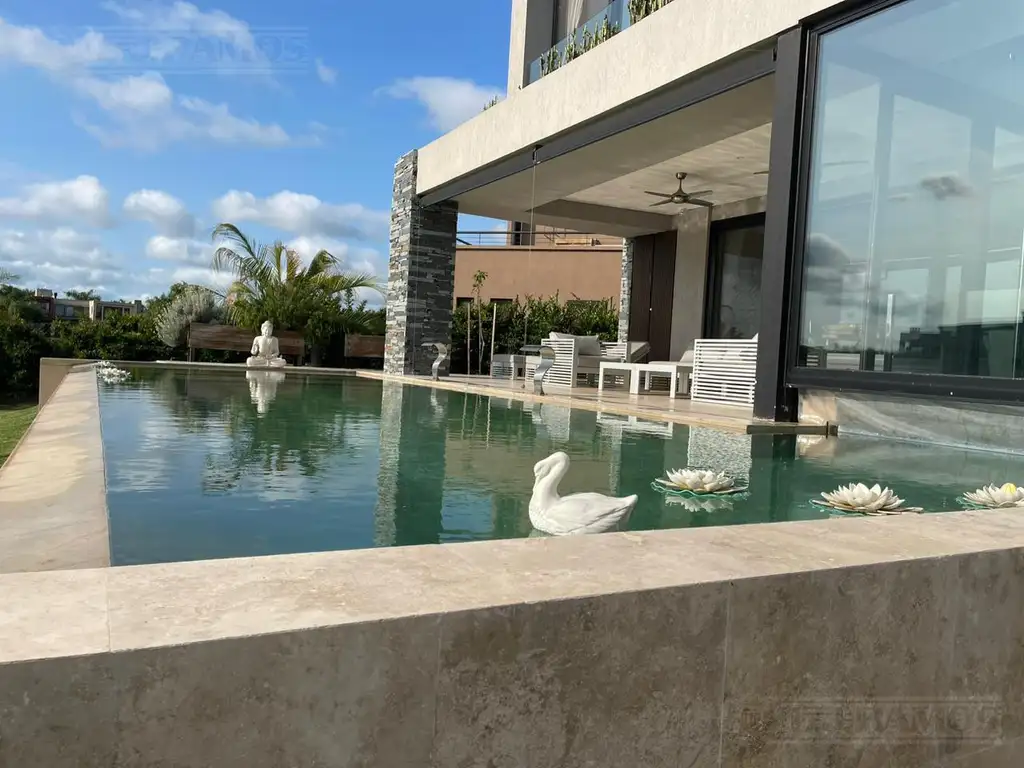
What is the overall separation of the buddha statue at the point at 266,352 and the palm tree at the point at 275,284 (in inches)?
104

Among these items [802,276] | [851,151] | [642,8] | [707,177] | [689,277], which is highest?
[642,8]

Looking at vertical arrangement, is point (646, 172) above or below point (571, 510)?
above

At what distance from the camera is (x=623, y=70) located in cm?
870

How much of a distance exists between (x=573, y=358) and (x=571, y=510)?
9445mm

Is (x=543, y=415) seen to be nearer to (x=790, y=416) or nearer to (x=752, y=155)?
(x=790, y=416)

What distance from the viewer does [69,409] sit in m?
5.83

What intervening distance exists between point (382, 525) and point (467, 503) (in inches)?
20.8

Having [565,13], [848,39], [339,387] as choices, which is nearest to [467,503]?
[848,39]

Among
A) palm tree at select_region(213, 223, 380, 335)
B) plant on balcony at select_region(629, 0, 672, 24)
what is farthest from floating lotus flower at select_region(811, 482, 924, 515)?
palm tree at select_region(213, 223, 380, 335)

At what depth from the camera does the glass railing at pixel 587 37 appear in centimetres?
925

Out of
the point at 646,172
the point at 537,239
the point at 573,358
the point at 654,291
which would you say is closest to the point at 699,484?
the point at 573,358

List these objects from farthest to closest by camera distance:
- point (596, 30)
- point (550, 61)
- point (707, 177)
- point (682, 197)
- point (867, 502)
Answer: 1. point (707, 177)
2. point (550, 61)
3. point (682, 197)
4. point (596, 30)
5. point (867, 502)

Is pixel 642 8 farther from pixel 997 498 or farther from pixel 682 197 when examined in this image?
pixel 997 498

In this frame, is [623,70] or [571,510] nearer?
[571,510]
